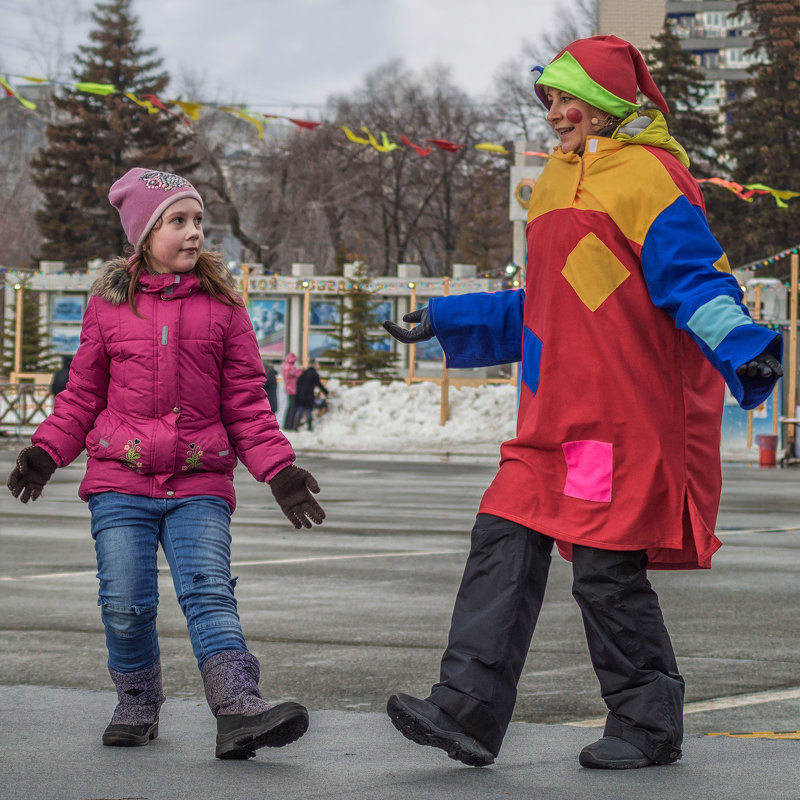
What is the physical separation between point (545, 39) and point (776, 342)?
58.2 m

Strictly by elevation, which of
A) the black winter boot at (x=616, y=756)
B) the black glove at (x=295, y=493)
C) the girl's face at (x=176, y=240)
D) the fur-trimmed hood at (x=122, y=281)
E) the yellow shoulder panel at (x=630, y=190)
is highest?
the yellow shoulder panel at (x=630, y=190)

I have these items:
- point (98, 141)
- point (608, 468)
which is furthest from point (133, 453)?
point (98, 141)

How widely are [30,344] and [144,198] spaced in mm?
39847

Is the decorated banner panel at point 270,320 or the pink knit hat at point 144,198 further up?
the decorated banner panel at point 270,320

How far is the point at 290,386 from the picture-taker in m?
31.7

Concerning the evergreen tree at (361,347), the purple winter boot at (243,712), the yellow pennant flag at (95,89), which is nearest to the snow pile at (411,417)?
the evergreen tree at (361,347)

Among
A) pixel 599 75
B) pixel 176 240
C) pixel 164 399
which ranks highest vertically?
pixel 599 75

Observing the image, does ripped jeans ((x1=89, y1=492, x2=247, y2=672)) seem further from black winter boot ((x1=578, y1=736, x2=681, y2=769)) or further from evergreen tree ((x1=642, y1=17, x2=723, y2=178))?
evergreen tree ((x1=642, y1=17, x2=723, y2=178))

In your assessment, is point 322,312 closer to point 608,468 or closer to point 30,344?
point 30,344

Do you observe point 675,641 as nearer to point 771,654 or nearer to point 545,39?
point 771,654

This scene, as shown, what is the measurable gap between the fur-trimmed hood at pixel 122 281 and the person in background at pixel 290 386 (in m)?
26.1

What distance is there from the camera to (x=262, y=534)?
11.5 metres

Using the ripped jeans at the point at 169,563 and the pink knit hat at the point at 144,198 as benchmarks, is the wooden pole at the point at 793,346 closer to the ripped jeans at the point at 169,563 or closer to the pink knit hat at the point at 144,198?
the pink knit hat at the point at 144,198

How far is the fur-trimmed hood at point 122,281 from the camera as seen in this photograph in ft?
14.1
